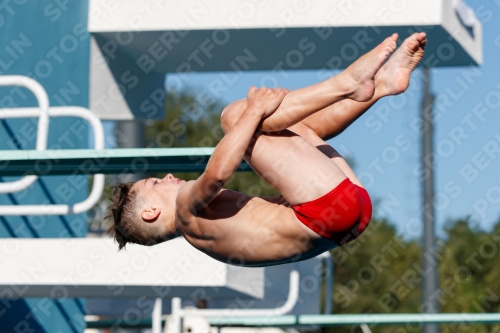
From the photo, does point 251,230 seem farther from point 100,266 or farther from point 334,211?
A: point 100,266

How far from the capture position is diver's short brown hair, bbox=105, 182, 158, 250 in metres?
3.55

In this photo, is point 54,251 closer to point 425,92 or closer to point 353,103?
point 353,103

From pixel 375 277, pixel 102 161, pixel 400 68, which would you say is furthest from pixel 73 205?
pixel 375 277

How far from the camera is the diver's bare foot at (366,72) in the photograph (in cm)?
303

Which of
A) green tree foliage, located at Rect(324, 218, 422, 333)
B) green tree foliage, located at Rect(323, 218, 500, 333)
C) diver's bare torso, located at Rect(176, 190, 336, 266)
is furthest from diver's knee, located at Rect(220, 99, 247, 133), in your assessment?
green tree foliage, located at Rect(324, 218, 422, 333)

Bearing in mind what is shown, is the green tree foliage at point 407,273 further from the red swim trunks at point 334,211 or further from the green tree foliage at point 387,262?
the red swim trunks at point 334,211

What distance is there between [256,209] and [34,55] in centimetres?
357

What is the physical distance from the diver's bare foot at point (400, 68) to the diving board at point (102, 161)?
0.90 meters

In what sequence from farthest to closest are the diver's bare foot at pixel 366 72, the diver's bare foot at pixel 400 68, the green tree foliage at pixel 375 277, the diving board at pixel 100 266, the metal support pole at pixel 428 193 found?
1. the green tree foliage at pixel 375 277
2. the metal support pole at pixel 428 193
3. the diving board at pixel 100 266
4. the diver's bare foot at pixel 400 68
5. the diver's bare foot at pixel 366 72

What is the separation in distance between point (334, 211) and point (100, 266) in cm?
252

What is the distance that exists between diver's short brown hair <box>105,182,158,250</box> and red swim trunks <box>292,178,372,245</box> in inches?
28.5

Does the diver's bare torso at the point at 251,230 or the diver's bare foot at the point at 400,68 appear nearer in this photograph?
the diver's bare foot at the point at 400,68

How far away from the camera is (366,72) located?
120 inches

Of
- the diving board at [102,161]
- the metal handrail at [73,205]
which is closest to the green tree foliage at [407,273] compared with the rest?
the metal handrail at [73,205]
